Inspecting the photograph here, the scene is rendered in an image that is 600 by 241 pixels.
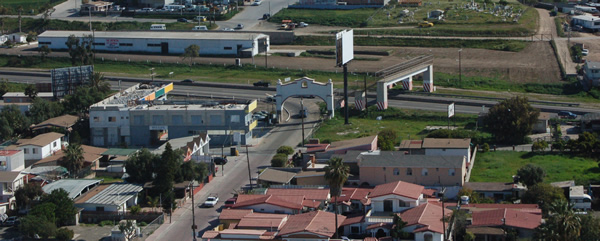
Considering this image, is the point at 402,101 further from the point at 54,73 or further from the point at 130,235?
the point at 130,235

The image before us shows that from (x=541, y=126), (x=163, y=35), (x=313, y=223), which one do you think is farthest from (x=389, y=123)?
(x=163, y=35)

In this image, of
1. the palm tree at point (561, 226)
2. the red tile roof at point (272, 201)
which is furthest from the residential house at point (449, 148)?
the palm tree at point (561, 226)

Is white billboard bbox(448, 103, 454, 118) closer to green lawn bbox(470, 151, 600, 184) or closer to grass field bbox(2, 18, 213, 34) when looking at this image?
green lawn bbox(470, 151, 600, 184)

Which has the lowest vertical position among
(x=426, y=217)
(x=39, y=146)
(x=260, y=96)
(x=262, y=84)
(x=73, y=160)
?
(x=426, y=217)

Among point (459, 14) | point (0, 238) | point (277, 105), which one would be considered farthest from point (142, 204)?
point (459, 14)

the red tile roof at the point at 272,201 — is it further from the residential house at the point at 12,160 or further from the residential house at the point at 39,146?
the residential house at the point at 39,146

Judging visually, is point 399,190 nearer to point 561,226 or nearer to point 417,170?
point 417,170

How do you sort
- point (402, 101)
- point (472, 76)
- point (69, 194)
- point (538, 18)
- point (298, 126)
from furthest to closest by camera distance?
point (538, 18) < point (472, 76) < point (402, 101) < point (298, 126) < point (69, 194)
